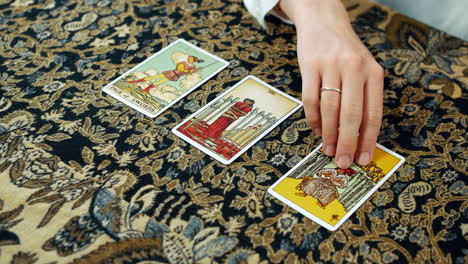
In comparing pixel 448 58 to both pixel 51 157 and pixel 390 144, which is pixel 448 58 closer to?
pixel 390 144

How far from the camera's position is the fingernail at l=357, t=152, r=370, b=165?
888 millimetres

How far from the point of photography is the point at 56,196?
854 mm

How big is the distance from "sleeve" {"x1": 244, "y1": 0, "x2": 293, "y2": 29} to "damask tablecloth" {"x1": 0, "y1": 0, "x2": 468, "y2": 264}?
30mm

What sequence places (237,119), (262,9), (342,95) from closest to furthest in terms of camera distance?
1. (342,95)
2. (237,119)
3. (262,9)

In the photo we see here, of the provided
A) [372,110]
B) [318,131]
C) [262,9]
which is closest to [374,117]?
[372,110]

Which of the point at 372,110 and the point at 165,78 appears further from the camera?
the point at 165,78

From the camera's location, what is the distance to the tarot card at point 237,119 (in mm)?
934

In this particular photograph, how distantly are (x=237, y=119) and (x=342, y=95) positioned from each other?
22 cm

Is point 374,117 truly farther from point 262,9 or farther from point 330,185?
point 262,9

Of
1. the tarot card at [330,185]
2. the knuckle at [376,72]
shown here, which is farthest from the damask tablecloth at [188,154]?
the knuckle at [376,72]

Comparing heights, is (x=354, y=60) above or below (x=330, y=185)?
above

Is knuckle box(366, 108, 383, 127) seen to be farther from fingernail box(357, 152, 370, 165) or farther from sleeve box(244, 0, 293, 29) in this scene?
sleeve box(244, 0, 293, 29)

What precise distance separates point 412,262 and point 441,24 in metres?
0.72

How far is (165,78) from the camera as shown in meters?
1.07
